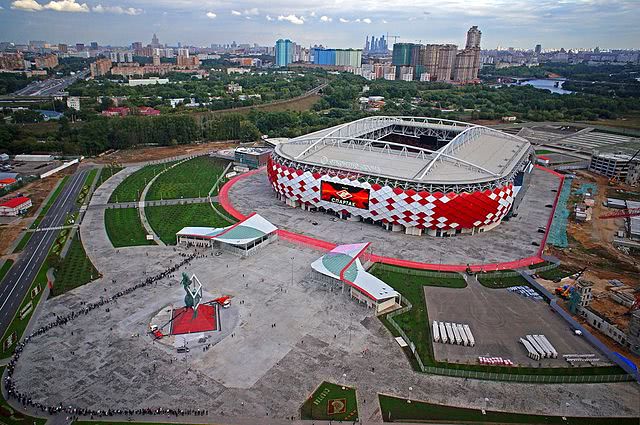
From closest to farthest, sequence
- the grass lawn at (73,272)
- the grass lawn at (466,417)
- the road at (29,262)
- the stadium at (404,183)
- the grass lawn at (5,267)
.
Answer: the grass lawn at (466,417) < the road at (29,262) < the grass lawn at (73,272) < the grass lawn at (5,267) < the stadium at (404,183)

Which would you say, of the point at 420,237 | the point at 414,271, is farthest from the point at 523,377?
the point at 420,237

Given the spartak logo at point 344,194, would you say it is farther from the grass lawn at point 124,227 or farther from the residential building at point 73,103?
the residential building at point 73,103

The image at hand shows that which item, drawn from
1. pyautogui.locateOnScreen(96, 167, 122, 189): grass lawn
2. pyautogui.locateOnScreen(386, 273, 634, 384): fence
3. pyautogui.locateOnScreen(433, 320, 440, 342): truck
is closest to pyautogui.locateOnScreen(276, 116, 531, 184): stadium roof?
pyautogui.locateOnScreen(433, 320, 440, 342): truck

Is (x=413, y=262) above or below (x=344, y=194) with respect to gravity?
below

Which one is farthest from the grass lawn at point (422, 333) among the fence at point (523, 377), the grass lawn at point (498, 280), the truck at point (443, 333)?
the grass lawn at point (498, 280)

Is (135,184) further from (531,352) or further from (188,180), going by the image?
(531,352)
